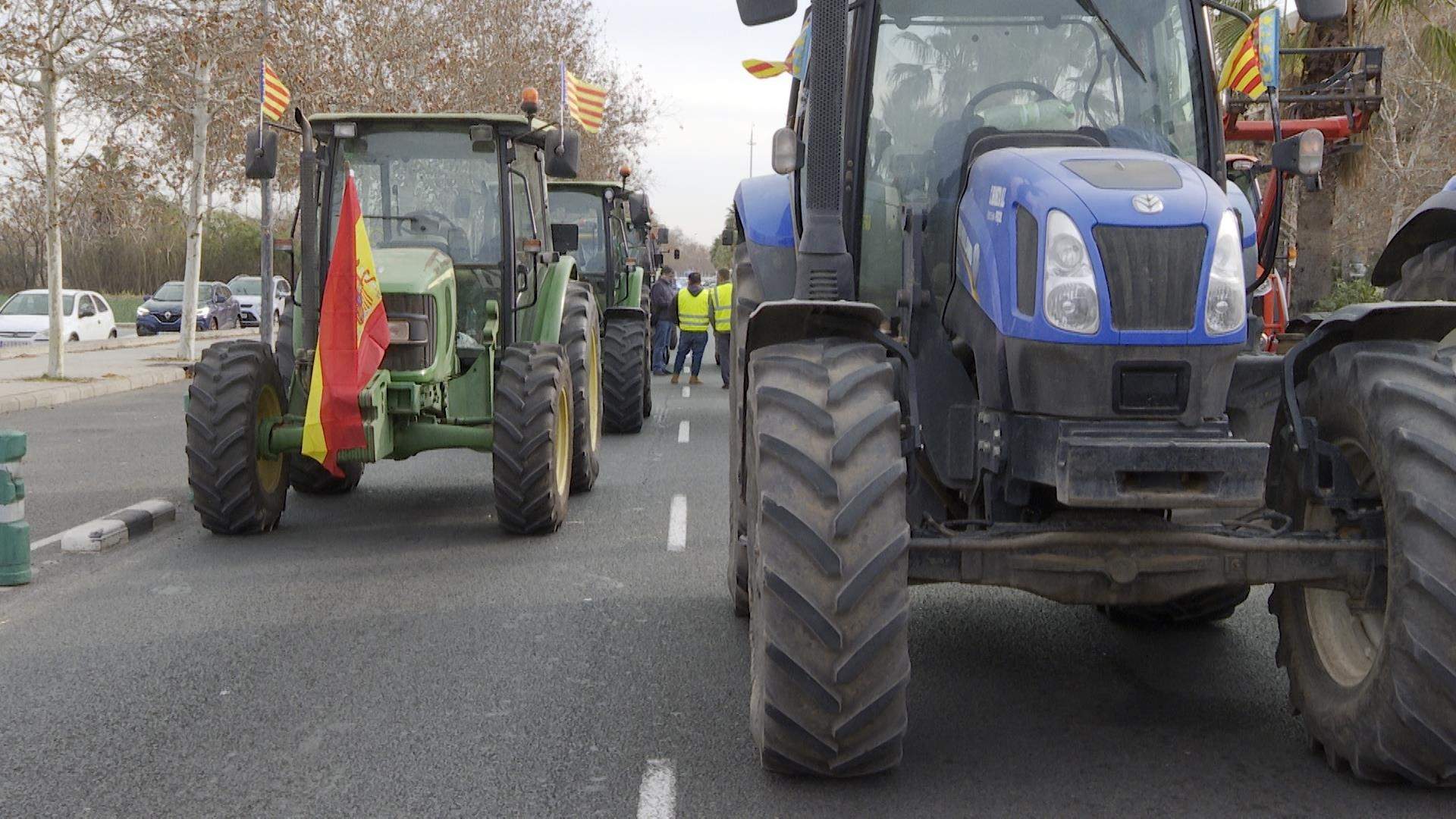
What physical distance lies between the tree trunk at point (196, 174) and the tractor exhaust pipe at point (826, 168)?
76.0ft

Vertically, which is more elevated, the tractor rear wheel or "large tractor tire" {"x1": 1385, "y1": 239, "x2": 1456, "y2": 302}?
"large tractor tire" {"x1": 1385, "y1": 239, "x2": 1456, "y2": 302}

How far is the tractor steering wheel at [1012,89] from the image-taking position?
5.61 m

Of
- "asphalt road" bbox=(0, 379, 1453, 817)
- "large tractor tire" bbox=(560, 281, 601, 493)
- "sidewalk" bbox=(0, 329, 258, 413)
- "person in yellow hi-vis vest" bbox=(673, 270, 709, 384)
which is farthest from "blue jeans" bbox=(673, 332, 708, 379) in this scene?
"asphalt road" bbox=(0, 379, 1453, 817)

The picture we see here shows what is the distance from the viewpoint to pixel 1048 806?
4602 mm

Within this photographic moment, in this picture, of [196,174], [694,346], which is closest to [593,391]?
[694,346]

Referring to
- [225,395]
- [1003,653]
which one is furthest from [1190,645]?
[225,395]

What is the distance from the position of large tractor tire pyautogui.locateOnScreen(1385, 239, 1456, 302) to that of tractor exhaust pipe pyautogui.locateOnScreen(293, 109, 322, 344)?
635 centimetres

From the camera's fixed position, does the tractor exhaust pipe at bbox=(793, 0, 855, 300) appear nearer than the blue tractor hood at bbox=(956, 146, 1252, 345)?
No

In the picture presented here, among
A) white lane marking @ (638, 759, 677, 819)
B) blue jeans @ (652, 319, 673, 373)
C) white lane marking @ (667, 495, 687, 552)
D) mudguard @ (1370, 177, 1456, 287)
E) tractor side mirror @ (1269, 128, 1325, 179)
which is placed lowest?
white lane marking @ (638, 759, 677, 819)

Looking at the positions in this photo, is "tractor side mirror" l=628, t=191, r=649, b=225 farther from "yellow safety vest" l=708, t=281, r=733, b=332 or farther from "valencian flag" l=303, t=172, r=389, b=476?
"valencian flag" l=303, t=172, r=389, b=476

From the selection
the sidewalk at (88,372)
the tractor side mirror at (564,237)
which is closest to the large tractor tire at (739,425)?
the tractor side mirror at (564,237)

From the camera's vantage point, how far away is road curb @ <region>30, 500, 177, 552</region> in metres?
9.16

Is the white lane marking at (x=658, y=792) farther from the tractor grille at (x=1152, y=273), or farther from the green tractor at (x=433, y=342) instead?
the green tractor at (x=433, y=342)

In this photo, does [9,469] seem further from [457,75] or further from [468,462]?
[457,75]
